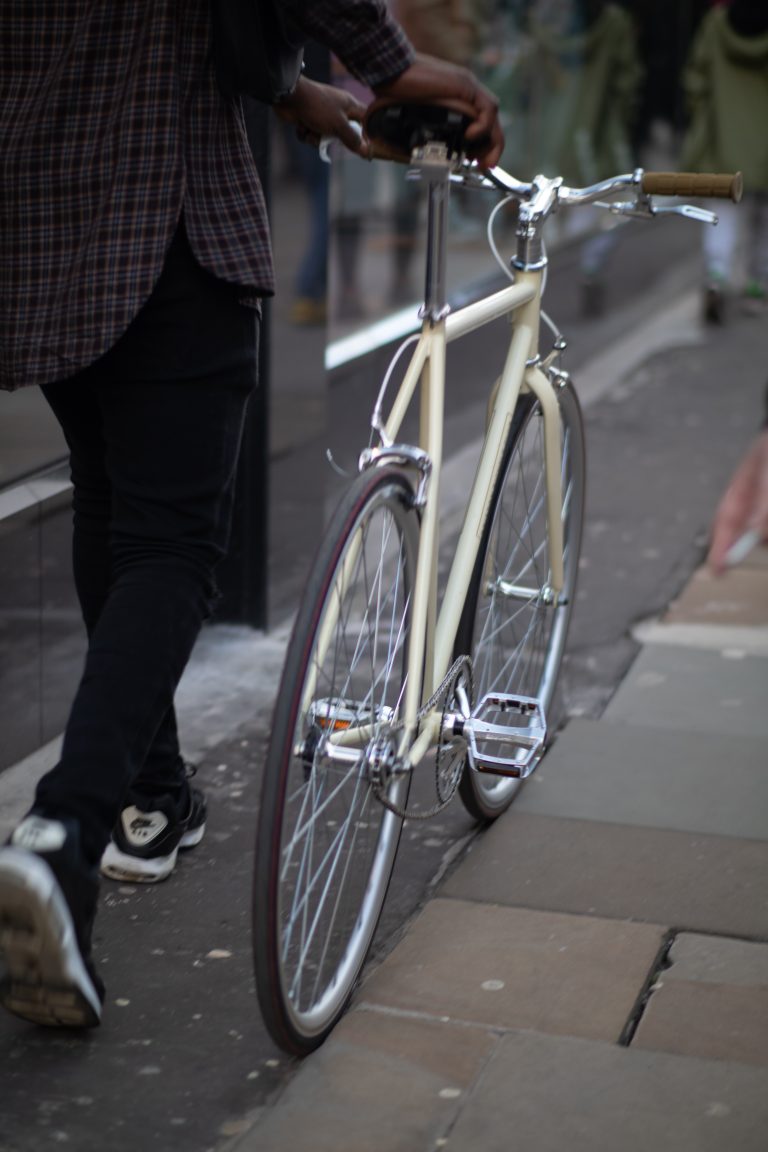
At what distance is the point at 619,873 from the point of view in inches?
119

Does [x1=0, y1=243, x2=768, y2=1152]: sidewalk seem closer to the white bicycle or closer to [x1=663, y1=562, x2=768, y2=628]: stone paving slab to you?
the white bicycle

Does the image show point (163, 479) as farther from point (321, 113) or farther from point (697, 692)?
point (697, 692)

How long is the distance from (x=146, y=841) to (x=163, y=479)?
2.60ft

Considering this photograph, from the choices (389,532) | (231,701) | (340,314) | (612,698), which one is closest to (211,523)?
(389,532)

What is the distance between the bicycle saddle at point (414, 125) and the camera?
2.35m

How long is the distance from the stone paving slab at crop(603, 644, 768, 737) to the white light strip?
4.98ft

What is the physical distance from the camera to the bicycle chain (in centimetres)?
242

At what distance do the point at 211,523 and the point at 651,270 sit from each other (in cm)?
878

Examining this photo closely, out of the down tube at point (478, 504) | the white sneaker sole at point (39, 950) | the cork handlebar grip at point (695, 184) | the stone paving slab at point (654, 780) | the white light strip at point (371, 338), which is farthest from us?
the white light strip at point (371, 338)

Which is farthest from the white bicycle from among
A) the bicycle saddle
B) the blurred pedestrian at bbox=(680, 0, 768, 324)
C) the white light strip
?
the blurred pedestrian at bbox=(680, 0, 768, 324)

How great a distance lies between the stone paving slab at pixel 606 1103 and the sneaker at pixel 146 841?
0.75 m

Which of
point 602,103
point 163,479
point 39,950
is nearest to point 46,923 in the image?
point 39,950

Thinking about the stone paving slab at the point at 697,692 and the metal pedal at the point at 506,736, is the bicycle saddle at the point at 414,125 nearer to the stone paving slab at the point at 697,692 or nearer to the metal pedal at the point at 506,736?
the metal pedal at the point at 506,736

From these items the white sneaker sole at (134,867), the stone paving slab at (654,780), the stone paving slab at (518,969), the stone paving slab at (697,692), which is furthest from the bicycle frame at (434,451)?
the stone paving slab at (697,692)
